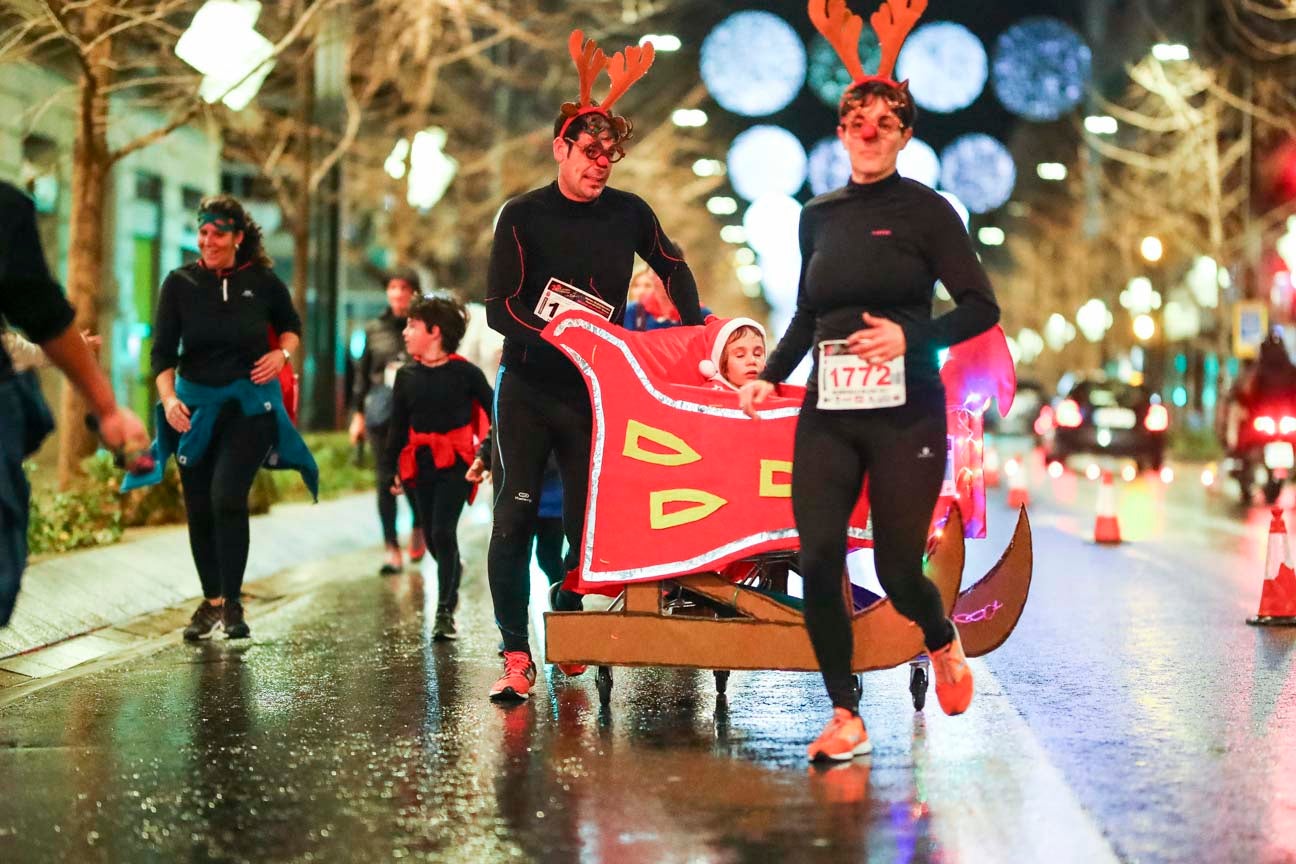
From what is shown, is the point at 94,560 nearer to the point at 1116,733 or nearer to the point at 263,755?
the point at 263,755

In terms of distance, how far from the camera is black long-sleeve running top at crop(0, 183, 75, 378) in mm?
5301

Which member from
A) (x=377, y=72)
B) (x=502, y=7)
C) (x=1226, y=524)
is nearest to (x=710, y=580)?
(x=1226, y=524)

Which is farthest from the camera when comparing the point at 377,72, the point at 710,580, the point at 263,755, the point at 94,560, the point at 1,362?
the point at 377,72

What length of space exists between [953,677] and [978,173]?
63570 mm

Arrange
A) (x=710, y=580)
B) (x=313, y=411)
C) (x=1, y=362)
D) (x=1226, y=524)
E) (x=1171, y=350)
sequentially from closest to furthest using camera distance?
(x=1, y=362) < (x=710, y=580) < (x=1226, y=524) < (x=313, y=411) < (x=1171, y=350)

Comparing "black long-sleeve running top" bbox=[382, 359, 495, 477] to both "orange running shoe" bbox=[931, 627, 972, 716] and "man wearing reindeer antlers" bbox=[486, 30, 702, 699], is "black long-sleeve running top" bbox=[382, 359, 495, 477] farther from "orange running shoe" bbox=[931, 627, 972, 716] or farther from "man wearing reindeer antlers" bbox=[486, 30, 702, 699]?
"orange running shoe" bbox=[931, 627, 972, 716]

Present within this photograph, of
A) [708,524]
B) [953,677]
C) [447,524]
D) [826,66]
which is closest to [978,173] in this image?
[826,66]

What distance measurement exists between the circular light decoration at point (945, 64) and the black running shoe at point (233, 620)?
50.7m

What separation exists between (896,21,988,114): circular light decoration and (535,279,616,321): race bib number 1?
172 ft

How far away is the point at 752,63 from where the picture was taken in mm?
56094

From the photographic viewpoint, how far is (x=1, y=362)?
540 cm

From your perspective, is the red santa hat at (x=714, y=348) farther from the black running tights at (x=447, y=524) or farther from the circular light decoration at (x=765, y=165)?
the circular light decoration at (x=765, y=165)

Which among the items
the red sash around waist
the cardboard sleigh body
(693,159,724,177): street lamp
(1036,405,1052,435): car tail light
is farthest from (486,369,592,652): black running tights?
(693,159,724,177): street lamp

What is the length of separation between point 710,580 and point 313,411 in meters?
23.2
